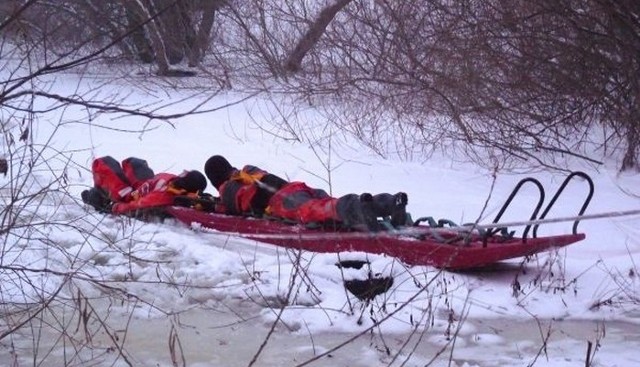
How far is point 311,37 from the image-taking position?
1547 cm

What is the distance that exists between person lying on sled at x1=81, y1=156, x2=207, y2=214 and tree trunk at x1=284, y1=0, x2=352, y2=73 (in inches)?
264

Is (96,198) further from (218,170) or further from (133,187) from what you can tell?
(218,170)

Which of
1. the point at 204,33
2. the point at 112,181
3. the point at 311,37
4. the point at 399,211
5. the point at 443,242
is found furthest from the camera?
the point at 204,33

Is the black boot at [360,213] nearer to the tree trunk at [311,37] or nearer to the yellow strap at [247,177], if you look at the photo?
the yellow strap at [247,177]

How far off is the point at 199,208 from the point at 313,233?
→ 4.75 feet

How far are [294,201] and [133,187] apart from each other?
73.3 inches

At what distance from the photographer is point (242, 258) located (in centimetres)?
684

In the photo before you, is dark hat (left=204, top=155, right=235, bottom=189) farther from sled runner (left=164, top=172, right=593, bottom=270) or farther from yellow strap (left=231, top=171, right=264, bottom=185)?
sled runner (left=164, top=172, right=593, bottom=270)

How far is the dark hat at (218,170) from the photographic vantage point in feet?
26.7

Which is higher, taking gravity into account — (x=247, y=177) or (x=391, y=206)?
(x=247, y=177)

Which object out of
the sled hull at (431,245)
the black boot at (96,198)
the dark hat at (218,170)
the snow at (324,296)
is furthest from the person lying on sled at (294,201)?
the black boot at (96,198)

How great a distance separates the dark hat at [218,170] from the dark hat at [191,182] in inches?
3.6

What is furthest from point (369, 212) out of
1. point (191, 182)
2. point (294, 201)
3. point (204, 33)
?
point (204, 33)

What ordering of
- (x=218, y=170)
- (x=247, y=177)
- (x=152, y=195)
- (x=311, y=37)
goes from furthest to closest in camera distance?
(x=311, y=37) → (x=218, y=170) → (x=152, y=195) → (x=247, y=177)
